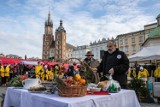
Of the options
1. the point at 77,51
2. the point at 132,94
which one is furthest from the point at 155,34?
the point at 77,51

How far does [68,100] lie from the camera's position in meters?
2.38

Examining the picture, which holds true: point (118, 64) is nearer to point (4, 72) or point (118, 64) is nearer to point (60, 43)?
point (4, 72)

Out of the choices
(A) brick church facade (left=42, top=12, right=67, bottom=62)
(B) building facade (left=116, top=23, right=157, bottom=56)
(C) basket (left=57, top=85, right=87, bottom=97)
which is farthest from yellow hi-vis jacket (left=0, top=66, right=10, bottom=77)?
(A) brick church facade (left=42, top=12, right=67, bottom=62)

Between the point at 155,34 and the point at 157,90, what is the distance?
22931 millimetres

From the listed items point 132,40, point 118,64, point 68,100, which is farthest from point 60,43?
point 68,100

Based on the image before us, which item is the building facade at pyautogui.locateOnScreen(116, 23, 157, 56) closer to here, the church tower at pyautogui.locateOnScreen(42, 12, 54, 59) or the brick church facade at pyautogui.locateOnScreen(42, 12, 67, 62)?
the brick church facade at pyautogui.locateOnScreen(42, 12, 67, 62)

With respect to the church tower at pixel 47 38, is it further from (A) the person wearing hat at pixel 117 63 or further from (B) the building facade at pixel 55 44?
(A) the person wearing hat at pixel 117 63

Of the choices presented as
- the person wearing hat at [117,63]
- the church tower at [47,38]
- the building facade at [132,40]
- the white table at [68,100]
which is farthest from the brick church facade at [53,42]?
the white table at [68,100]

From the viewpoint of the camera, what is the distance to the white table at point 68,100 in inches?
93.2

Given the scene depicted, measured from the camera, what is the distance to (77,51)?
118188 mm

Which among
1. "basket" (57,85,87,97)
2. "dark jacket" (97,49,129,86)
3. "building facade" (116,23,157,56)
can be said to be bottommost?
"basket" (57,85,87,97)

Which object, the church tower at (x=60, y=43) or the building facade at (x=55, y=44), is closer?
the church tower at (x=60, y=43)

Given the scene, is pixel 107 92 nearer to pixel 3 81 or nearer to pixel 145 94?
pixel 145 94

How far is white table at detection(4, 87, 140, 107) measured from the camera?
93.2 inches
